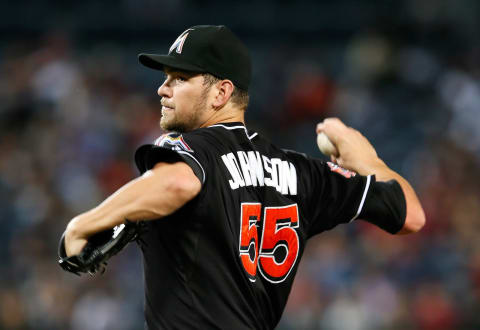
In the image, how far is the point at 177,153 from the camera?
8.33 feet

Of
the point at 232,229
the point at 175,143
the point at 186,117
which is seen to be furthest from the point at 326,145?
the point at 175,143

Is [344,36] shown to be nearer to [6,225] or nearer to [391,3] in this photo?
[391,3]

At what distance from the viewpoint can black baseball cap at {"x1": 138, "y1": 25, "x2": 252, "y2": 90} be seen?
9.57 ft

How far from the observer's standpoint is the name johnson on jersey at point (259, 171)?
2.81m

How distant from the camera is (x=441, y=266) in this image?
776 cm

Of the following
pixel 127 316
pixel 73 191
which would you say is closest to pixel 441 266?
pixel 127 316

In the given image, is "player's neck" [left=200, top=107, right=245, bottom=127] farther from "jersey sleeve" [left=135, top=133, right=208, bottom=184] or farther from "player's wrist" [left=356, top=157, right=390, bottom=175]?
"player's wrist" [left=356, top=157, right=390, bottom=175]

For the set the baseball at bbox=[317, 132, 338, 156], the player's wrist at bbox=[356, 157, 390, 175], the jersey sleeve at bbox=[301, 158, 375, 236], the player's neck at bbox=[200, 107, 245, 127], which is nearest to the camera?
the player's neck at bbox=[200, 107, 245, 127]

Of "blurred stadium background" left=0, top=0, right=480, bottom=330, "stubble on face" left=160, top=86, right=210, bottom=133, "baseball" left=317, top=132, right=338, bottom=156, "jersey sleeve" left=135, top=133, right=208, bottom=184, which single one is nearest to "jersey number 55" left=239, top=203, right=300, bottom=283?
"jersey sleeve" left=135, top=133, right=208, bottom=184

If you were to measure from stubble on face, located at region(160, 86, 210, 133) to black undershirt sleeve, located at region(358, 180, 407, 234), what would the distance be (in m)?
0.78

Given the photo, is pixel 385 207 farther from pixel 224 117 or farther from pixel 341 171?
pixel 224 117

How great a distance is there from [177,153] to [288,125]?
25.1ft

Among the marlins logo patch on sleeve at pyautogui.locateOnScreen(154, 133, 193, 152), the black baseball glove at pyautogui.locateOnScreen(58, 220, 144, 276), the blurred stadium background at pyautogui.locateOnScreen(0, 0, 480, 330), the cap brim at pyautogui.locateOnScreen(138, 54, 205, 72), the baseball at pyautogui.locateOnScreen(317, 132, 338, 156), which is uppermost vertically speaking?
the cap brim at pyautogui.locateOnScreen(138, 54, 205, 72)

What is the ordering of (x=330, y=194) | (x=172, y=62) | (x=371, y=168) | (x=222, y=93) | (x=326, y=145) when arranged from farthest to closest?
(x=326, y=145)
(x=371, y=168)
(x=330, y=194)
(x=222, y=93)
(x=172, y=62)
